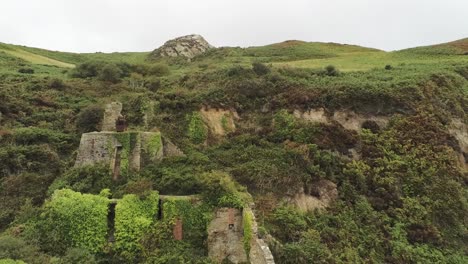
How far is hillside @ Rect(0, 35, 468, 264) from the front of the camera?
19.4 meters

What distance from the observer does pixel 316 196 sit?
933 inches

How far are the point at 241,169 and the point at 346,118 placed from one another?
28.8 feet

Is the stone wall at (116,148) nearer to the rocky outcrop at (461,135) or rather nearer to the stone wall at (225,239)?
the stone wall at (225,239)

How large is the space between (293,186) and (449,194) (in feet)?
27.1

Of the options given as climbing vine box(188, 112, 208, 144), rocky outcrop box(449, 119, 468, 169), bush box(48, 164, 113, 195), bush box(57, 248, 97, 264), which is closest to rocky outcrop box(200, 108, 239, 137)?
climbing vine box(188, 112, 208, 144)

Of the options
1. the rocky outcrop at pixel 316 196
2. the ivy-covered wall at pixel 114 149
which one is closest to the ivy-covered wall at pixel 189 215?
the ivy-covered wall at pixel 114 149

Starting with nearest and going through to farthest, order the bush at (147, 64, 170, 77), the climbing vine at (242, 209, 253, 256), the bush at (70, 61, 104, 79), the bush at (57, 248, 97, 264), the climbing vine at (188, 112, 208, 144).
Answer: the bush at (57, 248, 97, 264) < the climbing vine at (242, 209, 253, 256) < the climbing vine at (188, 112, 208, 144) < the bush at (70, 61, 104, 79) < the bush at (147, 64, 170, 77)

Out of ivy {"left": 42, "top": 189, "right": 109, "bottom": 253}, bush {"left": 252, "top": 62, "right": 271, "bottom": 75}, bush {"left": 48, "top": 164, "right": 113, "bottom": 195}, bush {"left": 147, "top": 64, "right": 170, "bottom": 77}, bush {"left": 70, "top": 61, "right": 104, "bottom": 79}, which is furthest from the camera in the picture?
bush {"left": 147, "top": 64, "right": 170, "bottom": 77}

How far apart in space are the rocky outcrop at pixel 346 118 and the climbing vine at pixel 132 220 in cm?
1218

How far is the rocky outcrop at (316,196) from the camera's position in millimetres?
22859

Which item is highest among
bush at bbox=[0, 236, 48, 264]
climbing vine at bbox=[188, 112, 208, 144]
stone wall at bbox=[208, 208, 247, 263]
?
climbing vine at bbox=[188, 112, 208, 144]

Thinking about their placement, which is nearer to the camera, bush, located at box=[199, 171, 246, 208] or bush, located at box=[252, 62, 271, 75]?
bush, located at box=[199, 171, 246, 208]

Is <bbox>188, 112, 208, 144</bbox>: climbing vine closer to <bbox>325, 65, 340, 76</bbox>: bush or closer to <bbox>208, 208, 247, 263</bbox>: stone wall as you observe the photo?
<bbox>208, 208, 247, 263</bbox>: stone wall

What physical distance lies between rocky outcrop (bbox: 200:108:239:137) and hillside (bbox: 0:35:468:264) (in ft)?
0.28
